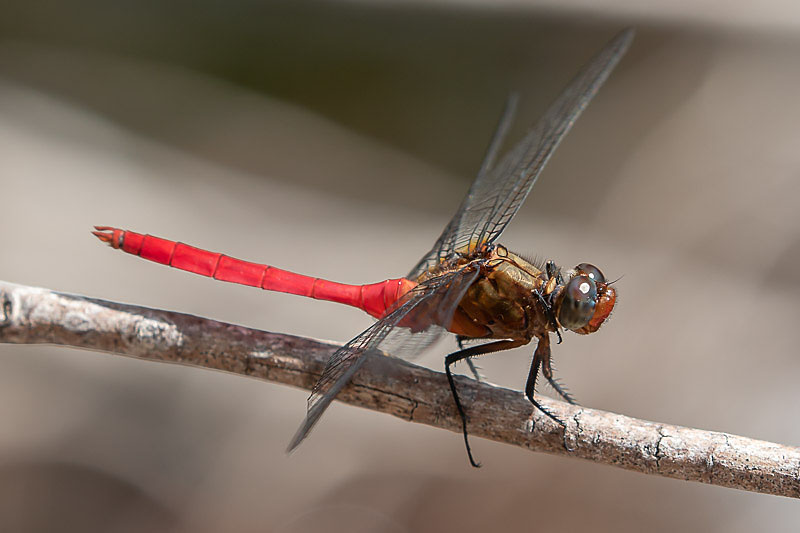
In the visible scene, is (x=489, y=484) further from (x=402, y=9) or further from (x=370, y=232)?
(x=402, y=9)

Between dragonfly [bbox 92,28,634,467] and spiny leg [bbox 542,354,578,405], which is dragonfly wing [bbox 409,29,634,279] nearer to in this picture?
dragonfly [bbox 92,28,634,467]

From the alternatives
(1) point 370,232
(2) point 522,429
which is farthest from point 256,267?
(1) point 370,232

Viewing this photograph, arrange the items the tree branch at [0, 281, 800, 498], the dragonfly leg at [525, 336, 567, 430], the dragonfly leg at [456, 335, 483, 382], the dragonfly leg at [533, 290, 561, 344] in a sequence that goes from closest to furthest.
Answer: the tree branch at [0, 281, 800, 498]
the dragonfly leg at [525, 336, 567, 430]
the dragonfly leg at [533, 290, 561, 344]
the dragonfly leg at [456, 335, 483, 382]

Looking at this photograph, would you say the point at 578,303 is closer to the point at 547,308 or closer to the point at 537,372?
the point at 547,308

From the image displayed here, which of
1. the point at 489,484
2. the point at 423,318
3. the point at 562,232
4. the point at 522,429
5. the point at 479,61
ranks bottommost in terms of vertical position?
the point at 489,484

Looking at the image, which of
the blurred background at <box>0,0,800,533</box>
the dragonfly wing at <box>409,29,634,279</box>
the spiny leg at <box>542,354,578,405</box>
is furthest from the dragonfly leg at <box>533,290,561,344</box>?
the blurred background at <box>0,0,800,533</box>

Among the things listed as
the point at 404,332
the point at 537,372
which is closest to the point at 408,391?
the point at 404,332

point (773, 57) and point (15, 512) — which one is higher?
point (773, 57)

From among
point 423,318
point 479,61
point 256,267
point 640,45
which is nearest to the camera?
point 423,318
